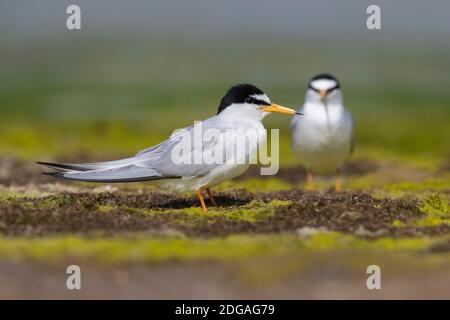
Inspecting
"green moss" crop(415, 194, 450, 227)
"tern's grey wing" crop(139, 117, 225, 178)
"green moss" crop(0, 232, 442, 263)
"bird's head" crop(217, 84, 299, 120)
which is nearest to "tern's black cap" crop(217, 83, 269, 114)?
"bird's head" crop(217, 84, 299, 120)

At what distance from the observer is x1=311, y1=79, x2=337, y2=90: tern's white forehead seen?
38.3 ft

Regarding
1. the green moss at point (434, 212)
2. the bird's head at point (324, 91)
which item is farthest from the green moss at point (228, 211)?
the bird's head at point (324, 91)

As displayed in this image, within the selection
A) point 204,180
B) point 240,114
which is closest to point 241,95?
point 240,114

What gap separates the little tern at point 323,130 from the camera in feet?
37.6

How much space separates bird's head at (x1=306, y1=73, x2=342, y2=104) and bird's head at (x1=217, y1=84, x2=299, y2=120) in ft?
10.4

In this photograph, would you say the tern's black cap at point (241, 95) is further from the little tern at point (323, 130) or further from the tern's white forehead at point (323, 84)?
the tern's white forehead at point (323, 84)

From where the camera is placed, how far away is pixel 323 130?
11.5 meters

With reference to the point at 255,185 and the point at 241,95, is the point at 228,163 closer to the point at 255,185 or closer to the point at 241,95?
the point at 241,95

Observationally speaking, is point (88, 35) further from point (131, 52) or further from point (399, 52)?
point (399, 52)

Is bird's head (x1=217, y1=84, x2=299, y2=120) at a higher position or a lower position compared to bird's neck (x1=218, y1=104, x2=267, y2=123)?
higher

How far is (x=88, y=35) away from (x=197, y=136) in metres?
74.4

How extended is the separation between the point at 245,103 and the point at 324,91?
3.35 metres

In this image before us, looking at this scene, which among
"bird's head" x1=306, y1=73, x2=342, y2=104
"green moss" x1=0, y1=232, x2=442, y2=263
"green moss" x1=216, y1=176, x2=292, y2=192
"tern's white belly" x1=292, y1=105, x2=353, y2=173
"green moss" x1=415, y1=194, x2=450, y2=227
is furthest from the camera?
"bird's head" x1=306, y1=73, x2=342, y2=104

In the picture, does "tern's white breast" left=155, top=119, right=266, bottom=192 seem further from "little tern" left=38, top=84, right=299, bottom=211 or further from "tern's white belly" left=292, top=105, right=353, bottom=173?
"tern's white belly" left=292, top=105, right=353, bottom=173
